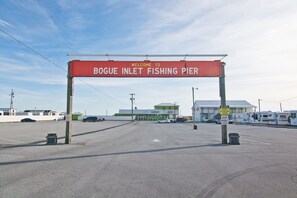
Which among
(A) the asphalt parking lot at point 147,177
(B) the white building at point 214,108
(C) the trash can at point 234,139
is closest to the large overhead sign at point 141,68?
(C) the trash can at point 234,139

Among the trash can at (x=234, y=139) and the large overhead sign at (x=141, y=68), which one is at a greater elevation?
the large overhead sign at (x=141, y=68)

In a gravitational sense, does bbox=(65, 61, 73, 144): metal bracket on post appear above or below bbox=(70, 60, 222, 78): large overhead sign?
below

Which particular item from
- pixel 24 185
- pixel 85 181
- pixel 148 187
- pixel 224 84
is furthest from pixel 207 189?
pixel 224 84

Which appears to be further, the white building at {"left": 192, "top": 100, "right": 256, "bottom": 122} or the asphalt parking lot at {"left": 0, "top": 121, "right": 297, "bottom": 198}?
the white building at {"left": 192, "top": 100, "right": 256, "bottom": 122}

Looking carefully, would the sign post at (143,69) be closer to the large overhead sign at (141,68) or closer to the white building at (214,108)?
the large overhead sign at (141,68)

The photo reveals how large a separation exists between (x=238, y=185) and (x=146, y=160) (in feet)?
14.4

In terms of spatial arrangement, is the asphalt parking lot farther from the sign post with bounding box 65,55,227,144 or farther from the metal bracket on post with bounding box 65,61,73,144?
the sign post with bounding box 65,55,227,144

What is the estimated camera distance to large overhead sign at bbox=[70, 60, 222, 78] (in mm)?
16281

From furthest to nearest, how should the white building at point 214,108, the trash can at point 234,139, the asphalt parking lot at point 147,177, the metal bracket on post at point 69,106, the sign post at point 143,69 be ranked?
the white building at point 214,108 → the sign post at point 143,69 → the metal bracket on post at point 69,106 → the trash can at point 234,139 → the asphalt parking lot at point 147,177

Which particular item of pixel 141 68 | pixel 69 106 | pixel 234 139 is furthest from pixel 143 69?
pixel 234 139

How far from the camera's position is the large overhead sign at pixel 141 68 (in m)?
16.3

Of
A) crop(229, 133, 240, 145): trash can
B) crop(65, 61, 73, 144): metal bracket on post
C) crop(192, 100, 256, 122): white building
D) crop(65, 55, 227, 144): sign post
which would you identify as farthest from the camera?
crop(192, 100, 256, 122): white building

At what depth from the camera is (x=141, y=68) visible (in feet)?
53.7

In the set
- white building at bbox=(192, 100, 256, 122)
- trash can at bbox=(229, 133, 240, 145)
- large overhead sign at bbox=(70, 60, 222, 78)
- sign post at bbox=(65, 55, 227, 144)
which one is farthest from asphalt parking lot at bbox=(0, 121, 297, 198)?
white building at bbox=(192, 100, 256, 122)
